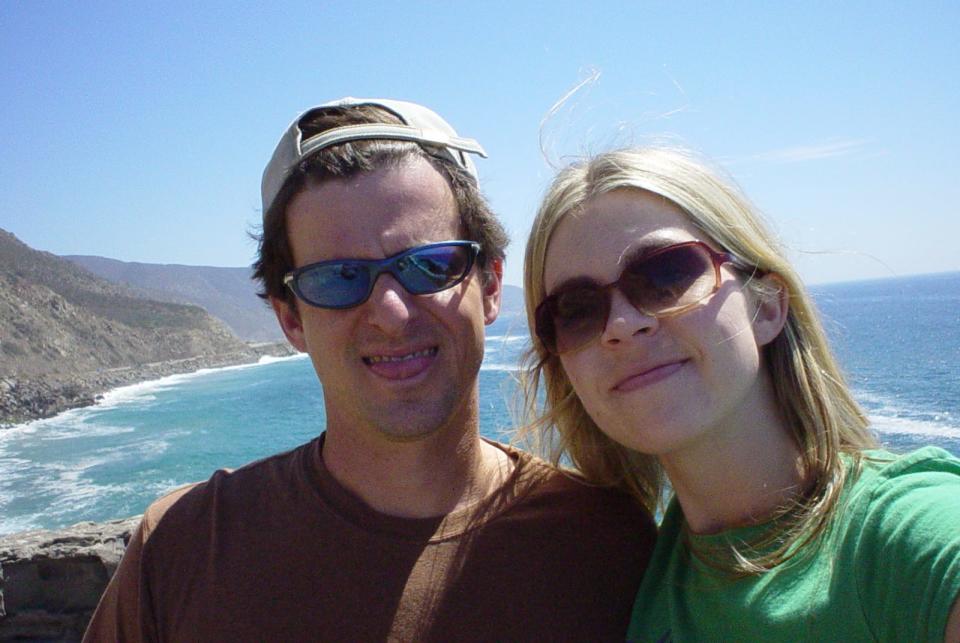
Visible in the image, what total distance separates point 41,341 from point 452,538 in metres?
84.8

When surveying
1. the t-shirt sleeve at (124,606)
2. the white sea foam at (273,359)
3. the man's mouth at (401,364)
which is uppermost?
the man's mouth at (401,364)

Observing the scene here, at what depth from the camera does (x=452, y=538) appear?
2227 mm

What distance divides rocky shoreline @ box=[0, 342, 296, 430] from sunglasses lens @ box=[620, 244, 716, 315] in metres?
58.2

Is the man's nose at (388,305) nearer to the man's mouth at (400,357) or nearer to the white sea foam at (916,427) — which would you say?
the man's mouth at (400,357)

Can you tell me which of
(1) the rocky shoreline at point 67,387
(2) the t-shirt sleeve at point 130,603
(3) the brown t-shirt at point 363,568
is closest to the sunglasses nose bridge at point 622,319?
(3) the brown t-shirt at point 363,568

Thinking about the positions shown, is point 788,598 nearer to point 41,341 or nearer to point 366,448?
point 366,448

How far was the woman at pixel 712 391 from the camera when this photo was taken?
1715mm

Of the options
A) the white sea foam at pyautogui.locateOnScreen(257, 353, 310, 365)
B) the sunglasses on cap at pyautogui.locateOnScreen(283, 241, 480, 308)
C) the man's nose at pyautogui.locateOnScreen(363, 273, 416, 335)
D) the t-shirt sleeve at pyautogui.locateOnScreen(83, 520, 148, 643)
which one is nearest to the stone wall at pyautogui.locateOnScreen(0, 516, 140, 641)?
the t-shirt sleeve at pyautogui.locateOnScreen(83, 520, 148, 643)

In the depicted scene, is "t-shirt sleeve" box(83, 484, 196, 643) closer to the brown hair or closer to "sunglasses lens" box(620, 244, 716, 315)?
the brown hair

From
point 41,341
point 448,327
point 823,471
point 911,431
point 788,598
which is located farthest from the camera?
point 41,341

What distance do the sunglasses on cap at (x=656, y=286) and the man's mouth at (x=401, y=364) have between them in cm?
52

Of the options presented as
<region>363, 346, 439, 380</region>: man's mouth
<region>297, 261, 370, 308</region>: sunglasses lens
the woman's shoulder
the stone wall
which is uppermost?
<region>297, 261, 370, 308</region>: sunglasses lens

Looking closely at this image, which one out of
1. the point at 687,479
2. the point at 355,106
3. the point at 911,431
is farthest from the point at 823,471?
the point at 911,431

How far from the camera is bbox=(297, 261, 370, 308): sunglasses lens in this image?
2.34 meters
